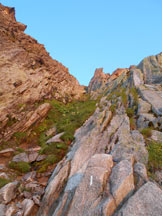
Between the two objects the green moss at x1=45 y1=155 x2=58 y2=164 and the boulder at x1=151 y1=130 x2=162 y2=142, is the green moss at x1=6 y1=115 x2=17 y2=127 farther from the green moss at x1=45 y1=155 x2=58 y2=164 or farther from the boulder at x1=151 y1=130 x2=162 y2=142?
the boulder at x1=151 y1=130 x2=162 y2=142

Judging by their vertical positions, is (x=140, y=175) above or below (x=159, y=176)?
above

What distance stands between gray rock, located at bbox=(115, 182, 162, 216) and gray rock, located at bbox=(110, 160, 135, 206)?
55 cm

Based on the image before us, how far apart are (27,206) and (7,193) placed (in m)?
1.45

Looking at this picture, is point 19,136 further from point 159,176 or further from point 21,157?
point 159,176

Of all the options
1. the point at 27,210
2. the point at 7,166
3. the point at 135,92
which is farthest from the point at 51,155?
the point at 135,92

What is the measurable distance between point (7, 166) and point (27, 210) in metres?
6.06

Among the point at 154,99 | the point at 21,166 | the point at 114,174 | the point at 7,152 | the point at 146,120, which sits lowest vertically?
the point at 21,166

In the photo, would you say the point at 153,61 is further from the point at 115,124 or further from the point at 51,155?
the point at 51,155

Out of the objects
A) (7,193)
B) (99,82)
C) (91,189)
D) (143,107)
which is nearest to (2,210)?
(7,193)

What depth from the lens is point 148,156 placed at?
854cm

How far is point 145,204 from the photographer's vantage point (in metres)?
4.77

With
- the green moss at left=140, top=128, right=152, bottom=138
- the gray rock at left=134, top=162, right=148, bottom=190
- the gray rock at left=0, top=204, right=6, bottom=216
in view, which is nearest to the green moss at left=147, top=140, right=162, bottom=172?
the green moss at left=140, top=128, right=152, bottom=138

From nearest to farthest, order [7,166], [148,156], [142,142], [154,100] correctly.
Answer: [148,156] < [142,142] < [7,166] < [154,100]

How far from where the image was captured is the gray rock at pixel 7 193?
7.72m
